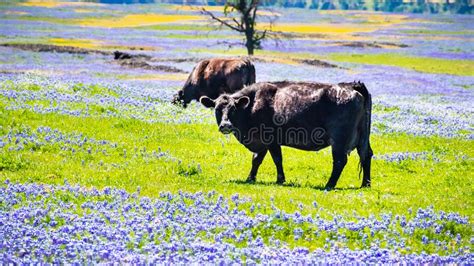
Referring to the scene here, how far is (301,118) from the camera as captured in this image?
15.1 metres

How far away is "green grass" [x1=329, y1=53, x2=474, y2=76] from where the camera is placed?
5928cm

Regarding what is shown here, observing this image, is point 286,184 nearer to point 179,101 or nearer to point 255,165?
point 255,165

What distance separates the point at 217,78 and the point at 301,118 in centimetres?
1121

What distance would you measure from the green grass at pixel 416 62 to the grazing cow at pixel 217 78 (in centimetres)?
3471

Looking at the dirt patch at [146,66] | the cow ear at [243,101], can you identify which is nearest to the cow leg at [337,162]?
the cow ear at [243,101]

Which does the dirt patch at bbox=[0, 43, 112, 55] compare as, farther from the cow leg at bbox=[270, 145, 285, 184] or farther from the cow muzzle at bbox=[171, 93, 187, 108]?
the cow leg at bbox=[270, 145, 285, 184]

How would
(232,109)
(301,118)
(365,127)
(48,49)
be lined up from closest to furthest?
(301,118)
(365,127)
(232,109)
(48,49)

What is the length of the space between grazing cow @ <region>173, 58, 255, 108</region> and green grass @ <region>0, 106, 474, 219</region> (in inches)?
127

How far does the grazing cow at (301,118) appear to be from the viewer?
14.7 meters

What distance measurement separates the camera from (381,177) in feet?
→ 55.4

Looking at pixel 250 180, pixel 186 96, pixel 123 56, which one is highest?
pixel 250 180

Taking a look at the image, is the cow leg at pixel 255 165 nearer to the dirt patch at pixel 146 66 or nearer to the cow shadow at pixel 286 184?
the cow shadow at pixel 286 184

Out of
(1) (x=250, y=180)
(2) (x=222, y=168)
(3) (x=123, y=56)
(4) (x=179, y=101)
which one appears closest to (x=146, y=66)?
(3) (x=123, y=56)

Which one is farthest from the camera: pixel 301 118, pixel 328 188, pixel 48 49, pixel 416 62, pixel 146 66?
pixel 416 62
